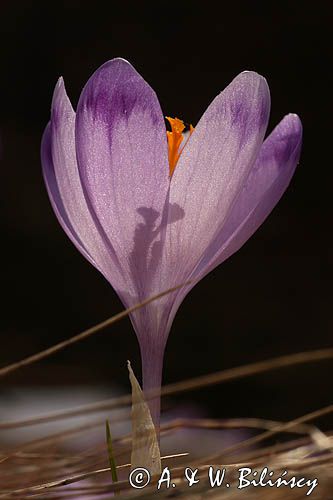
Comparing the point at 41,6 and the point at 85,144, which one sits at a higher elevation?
the point at 41,6

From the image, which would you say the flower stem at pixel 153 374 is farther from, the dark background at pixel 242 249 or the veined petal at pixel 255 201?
the dark background at pixel 242 249

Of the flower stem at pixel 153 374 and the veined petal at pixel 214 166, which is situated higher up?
the veined petal at pixel 214 166

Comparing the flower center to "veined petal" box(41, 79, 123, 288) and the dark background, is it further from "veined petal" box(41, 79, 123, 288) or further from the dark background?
the dark background

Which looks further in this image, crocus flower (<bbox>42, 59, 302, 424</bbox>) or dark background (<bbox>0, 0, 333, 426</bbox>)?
dark background (<bbox>0, 0, 333, 426</bbox>)

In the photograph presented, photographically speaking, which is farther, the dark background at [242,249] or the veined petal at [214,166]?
the dark background at [242,249]

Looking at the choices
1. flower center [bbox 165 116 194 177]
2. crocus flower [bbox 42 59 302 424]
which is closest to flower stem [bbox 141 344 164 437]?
crocus flower [bbox 42 59 302 424]

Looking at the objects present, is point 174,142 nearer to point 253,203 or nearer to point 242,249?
point 253,203

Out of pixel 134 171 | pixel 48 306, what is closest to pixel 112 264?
pixel 134 171

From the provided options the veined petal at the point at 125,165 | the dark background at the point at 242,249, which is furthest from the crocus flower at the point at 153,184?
the dark background at the point at 242,249

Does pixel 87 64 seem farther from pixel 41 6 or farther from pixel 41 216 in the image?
pixel 41 216
